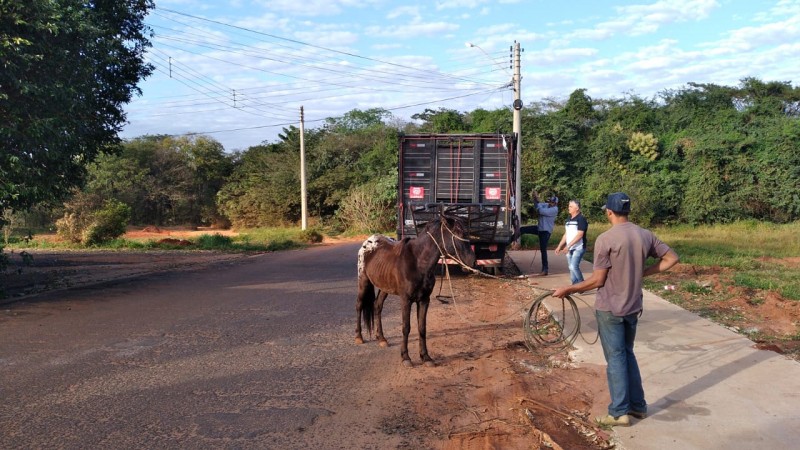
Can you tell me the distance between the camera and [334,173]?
35594 mm

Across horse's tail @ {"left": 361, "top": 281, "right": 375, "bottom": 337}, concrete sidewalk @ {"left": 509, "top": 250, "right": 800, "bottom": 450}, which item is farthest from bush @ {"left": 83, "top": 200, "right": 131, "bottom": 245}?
concrete sidewalk @ {"left": 509, "top": 250, "right": 800, "bottom": 450}

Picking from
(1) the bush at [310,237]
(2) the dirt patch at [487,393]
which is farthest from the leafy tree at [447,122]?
(2) the dirt patch at [487,393]

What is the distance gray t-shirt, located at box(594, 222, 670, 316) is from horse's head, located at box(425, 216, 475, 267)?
81.4 inches

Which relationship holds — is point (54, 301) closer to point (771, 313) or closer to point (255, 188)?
point (771, 313)

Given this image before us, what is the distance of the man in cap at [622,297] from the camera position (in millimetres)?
4586

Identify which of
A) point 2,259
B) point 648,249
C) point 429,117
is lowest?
point 2,259

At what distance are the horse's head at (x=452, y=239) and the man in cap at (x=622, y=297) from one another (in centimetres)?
199

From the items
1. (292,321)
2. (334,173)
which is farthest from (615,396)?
(334,173)

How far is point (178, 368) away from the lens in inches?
252

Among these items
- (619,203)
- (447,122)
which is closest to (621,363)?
(619,203)

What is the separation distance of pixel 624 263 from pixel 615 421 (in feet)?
4.17

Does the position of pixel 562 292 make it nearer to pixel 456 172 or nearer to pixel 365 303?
pixel 365 303

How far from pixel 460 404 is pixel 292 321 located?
4232 mm

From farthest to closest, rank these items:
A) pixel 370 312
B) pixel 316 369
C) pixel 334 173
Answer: pixel 334 173
pixel 370 312
pixel 316 369
